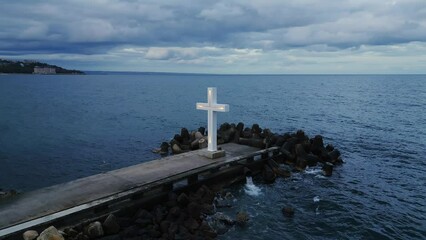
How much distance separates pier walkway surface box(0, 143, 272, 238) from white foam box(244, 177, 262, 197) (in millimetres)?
1430

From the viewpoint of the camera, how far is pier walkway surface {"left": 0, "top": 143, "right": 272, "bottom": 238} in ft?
39.6

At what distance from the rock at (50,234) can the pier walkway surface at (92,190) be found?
1.79ft

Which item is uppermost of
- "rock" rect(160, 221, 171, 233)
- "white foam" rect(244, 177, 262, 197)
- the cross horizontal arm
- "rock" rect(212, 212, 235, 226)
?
the cross horizontal arm

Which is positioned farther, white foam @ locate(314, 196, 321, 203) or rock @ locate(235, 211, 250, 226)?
white foam @ locate(314, 196, 321, 203)

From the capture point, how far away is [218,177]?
1903 cm

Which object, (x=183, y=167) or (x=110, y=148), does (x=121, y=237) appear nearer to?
(x=183, y=167)

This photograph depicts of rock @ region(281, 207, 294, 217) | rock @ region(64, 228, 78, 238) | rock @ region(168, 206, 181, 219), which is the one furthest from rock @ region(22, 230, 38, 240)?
rock @ region(281, 207, 294, 217)

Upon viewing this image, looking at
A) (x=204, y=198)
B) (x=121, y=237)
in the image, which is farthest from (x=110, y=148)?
(x=121, y=237)

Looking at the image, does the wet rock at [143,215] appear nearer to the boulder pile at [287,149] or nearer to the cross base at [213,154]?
the cross base at [213,154]

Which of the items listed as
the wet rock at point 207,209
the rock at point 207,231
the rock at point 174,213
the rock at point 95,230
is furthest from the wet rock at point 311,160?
the rock at point 95,230

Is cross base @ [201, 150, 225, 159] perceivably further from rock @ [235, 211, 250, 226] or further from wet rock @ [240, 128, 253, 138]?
wet rock @ [240, 128, 253, 138]

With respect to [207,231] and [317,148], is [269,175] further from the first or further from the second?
[207,231]

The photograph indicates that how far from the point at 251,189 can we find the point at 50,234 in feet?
35.1

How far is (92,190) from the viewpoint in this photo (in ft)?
47.8
